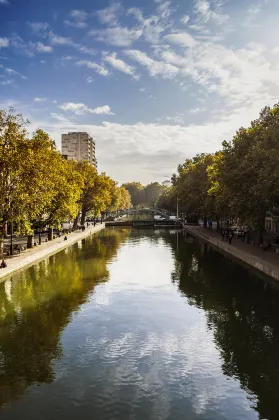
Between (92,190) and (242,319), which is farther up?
(92,190)

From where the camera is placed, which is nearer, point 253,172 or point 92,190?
point 253,172

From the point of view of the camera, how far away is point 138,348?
19.7 meters

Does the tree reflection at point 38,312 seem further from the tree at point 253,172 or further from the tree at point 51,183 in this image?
the tree at point 253,172

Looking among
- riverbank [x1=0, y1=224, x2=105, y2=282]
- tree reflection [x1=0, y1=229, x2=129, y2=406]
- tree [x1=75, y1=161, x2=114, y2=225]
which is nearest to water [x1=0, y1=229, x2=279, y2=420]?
tree reflection [x1=0, y1=229, x2=129, y2=406]

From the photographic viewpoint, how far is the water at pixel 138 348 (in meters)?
14.6

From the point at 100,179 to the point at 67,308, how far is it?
70918 millimetres

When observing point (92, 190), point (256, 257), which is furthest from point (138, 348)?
point (92, 190)

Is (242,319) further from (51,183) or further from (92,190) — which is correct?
(92,190)

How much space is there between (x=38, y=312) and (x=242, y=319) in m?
13.1

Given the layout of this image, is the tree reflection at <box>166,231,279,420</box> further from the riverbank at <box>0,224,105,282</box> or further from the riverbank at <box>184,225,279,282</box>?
the riverbank at <box>0,224,105,282</box>

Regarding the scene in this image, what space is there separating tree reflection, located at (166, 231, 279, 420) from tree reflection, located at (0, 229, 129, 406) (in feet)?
26.7

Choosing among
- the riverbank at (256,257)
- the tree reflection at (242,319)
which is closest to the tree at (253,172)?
the riverbank at (256,257)

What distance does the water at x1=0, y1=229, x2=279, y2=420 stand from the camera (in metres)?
14.6

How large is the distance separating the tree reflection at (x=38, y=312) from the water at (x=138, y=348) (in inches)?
2.6
